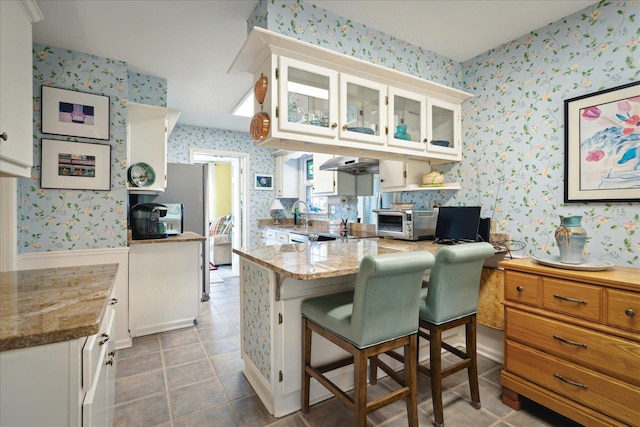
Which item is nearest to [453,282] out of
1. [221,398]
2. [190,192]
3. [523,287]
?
[523,287]

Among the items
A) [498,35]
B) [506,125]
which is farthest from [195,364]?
[498,35]

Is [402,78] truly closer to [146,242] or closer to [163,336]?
[146,242]

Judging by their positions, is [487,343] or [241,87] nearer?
[487,343]

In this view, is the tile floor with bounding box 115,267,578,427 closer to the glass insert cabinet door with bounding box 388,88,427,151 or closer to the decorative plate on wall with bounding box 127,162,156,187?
the decorative plate on wall with bounding box 127,162,156,187

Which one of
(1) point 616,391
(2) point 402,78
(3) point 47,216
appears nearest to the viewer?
(1) point 616,391

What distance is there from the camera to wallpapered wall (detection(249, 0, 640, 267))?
190cm

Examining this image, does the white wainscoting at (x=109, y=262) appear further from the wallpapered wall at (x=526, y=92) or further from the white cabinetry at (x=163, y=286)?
the wallpapered wall at (x=526, y=92)

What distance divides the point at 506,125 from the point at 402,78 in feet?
3.31

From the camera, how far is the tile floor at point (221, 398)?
1.72m

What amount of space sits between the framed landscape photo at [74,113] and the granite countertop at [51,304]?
151 cm

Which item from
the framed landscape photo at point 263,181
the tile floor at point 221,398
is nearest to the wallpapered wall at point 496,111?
the tile floor at point 221,398

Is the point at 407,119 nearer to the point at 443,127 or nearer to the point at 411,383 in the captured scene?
the point at 443,127

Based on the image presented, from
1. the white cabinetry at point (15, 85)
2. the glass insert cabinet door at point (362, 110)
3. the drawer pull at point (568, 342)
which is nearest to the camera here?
the white cabinetry at point (15, 85)

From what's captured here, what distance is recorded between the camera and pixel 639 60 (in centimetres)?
181
